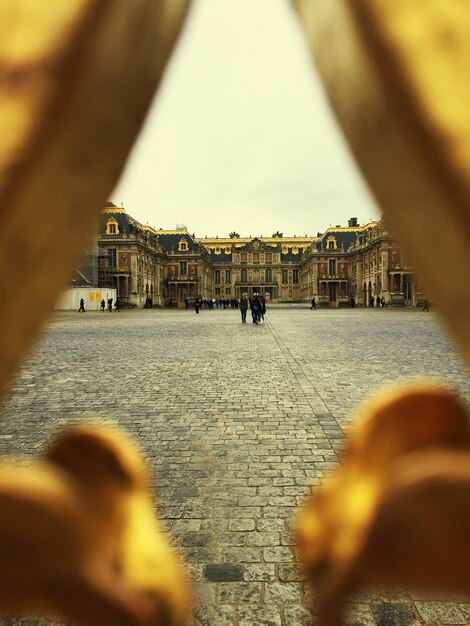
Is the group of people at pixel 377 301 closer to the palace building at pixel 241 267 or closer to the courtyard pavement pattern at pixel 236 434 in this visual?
the palace building at pixel 241 267

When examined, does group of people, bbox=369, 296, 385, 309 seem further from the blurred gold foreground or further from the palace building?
the blurred gold foreground

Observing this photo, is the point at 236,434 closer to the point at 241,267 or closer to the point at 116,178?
the point at 116,178

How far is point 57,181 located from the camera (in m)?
0.36

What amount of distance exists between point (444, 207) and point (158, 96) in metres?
0.29

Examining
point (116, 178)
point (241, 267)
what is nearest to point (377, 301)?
point (241, 267)

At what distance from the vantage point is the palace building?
51.1 meters

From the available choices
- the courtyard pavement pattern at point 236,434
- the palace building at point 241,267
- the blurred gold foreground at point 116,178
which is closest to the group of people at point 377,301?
the palace building at point 241,267

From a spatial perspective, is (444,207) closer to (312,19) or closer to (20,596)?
(312,19)

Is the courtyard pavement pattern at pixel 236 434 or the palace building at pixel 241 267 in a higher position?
the palace building at pixel 241 267

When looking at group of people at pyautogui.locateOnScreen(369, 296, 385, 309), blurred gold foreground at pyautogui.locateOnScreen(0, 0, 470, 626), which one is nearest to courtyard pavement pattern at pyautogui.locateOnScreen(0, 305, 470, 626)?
blurred gold foreground at pyautogui.locateOnScreen(0, 0, 470, 626)

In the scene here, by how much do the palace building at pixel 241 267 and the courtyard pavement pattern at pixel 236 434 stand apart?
20634 millimetres

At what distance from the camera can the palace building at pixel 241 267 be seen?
51062mm

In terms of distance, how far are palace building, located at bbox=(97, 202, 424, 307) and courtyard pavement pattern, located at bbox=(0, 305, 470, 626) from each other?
20634 millimetres

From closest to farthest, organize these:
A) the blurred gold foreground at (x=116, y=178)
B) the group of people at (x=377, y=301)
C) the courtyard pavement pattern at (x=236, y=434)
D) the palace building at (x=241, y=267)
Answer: the blurred gold foreground at (x=116, y=178), the courtyard pavement pattern at (x=236, y=434), the group of people at (x=377, y=301), the palace building at (x=241, y=267)
